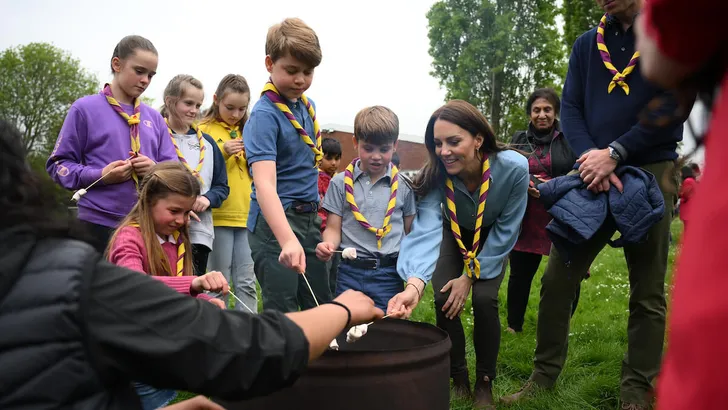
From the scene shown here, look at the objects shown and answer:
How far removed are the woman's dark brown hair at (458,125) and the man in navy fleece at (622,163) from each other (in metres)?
0.43

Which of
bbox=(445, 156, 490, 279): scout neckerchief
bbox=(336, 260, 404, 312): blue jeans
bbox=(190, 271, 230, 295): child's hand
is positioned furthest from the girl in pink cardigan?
bbox=(445, 156, 490, 279): scout neckerchief

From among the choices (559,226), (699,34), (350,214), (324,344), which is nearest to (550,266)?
(559,226)

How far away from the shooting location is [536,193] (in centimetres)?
480

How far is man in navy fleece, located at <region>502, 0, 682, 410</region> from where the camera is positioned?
3.15m

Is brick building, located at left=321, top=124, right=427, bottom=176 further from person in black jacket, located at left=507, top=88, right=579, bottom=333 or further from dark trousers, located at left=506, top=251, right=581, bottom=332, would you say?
dark trousers, located at left=506, top=251, right=581, bottom=332

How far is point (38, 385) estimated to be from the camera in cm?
117

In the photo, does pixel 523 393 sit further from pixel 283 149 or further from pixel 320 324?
pixel 320 324

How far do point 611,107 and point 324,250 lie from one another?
1.62m

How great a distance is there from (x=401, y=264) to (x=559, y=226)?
795 mm

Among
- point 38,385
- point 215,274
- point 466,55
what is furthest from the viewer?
point 466,55

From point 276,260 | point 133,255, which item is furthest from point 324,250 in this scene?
point 133,255

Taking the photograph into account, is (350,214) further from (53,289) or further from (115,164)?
(53,289)

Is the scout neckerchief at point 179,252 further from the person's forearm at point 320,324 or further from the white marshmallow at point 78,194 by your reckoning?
the person's forearm at point 320,324

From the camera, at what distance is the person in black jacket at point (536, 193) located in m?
4.87
